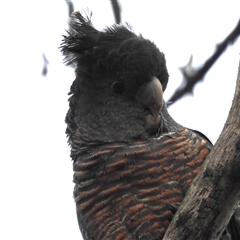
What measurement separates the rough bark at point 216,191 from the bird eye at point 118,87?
1.76 m

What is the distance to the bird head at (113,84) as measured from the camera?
16.6ft

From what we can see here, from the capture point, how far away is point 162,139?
4.90 m

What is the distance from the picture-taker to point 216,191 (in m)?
3.52

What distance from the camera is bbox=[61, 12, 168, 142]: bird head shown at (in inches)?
199

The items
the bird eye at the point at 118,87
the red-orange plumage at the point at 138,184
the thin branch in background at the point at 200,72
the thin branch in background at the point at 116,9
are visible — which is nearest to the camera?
the red-orange plumage at the point at 138,184

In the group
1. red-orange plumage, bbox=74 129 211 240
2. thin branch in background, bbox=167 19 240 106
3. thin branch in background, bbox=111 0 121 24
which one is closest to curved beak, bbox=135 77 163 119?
thin branch in background, bbox=167 19 240 106

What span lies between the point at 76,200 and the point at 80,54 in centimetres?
161

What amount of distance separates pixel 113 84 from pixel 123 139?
0.60 m

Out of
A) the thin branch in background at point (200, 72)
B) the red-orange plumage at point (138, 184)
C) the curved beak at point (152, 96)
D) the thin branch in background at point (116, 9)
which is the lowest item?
the red-orange plumage at point (138, 184)

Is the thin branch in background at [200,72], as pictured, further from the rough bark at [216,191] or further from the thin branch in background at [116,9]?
the rough bark at [216,191]

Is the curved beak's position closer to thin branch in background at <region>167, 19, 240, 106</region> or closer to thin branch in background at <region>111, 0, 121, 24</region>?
thin branch in background at <region>167, 19, 240, 106</region>

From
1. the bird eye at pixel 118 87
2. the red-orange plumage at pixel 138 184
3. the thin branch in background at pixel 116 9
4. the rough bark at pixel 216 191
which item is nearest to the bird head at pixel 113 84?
the bird eye at pixel 118 87

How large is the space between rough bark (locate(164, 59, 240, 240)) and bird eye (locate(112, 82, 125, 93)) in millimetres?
1755

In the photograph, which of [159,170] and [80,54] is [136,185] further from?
[80,54]
